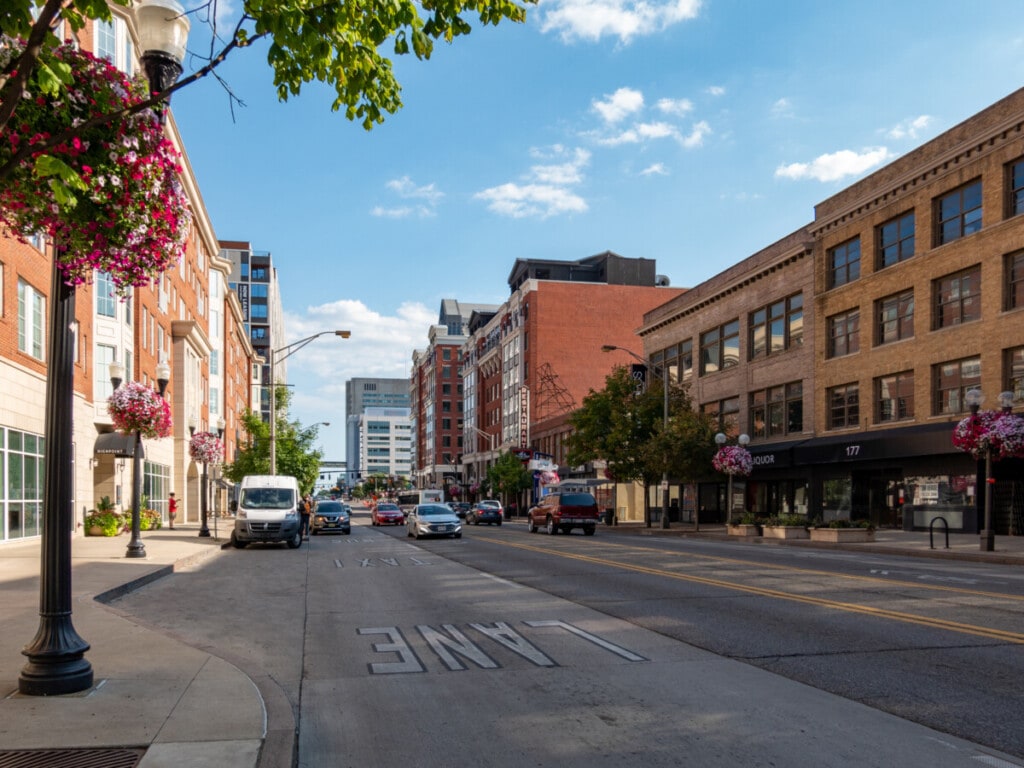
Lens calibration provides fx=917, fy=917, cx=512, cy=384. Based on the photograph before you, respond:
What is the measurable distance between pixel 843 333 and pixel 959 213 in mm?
8521

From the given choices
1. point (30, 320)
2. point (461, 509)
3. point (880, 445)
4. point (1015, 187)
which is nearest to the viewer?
point (30, 320)

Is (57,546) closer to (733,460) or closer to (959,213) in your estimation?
(733,460)

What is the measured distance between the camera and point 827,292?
140ft

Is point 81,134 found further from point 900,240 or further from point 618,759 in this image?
point 900,240

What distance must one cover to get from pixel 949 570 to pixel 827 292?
82.2 ft

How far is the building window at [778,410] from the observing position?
4475cm

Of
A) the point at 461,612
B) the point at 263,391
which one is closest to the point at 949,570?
the point at 461,612

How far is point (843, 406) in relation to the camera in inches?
1622

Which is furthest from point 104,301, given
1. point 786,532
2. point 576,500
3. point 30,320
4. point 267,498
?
point 786,532

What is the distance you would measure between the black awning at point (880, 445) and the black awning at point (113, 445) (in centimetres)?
2853

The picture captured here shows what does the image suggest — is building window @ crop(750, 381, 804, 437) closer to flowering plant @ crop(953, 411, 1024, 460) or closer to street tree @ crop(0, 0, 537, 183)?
flowering plant @ crop(953, 411, 1024, 460)

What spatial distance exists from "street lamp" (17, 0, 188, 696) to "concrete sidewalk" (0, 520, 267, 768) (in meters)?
0.17

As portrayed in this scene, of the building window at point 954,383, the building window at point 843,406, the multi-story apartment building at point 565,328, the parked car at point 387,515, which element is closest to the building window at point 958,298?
the building window at point 954,383

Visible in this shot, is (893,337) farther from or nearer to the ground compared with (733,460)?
farther from the ground
